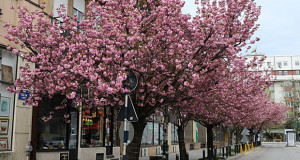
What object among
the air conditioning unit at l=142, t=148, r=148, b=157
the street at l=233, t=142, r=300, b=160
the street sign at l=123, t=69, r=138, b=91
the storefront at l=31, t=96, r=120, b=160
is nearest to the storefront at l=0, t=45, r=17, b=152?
the storefront at l=31, t=96, r=120, b=160

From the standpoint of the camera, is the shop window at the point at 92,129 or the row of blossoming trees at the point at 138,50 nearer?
the row of blossoming trees at the point at 138,50

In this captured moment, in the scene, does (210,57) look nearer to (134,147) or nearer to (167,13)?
(167,13)

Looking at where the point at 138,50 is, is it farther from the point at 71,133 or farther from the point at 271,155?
the point at 271,155

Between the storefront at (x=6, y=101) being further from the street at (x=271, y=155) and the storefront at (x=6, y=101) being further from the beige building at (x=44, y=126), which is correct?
the street at (x=271, y=155)

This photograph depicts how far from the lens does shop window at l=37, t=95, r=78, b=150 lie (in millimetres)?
14109

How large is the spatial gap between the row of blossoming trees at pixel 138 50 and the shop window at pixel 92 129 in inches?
240

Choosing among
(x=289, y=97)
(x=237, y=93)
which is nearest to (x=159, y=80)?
(x=237, y=93)

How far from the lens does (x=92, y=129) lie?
17.8 m

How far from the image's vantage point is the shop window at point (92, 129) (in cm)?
1700

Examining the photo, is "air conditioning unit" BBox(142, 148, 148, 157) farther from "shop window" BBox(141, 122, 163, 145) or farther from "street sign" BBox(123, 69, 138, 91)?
"street sign" BBox(123, 69, 138, 91)

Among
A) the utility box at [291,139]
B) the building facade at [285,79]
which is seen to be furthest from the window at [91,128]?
the building facade at [285,79]

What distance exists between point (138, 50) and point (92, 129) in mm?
8793

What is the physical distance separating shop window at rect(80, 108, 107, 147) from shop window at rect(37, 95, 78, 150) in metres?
0.70

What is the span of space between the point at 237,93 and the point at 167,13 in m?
6.45
